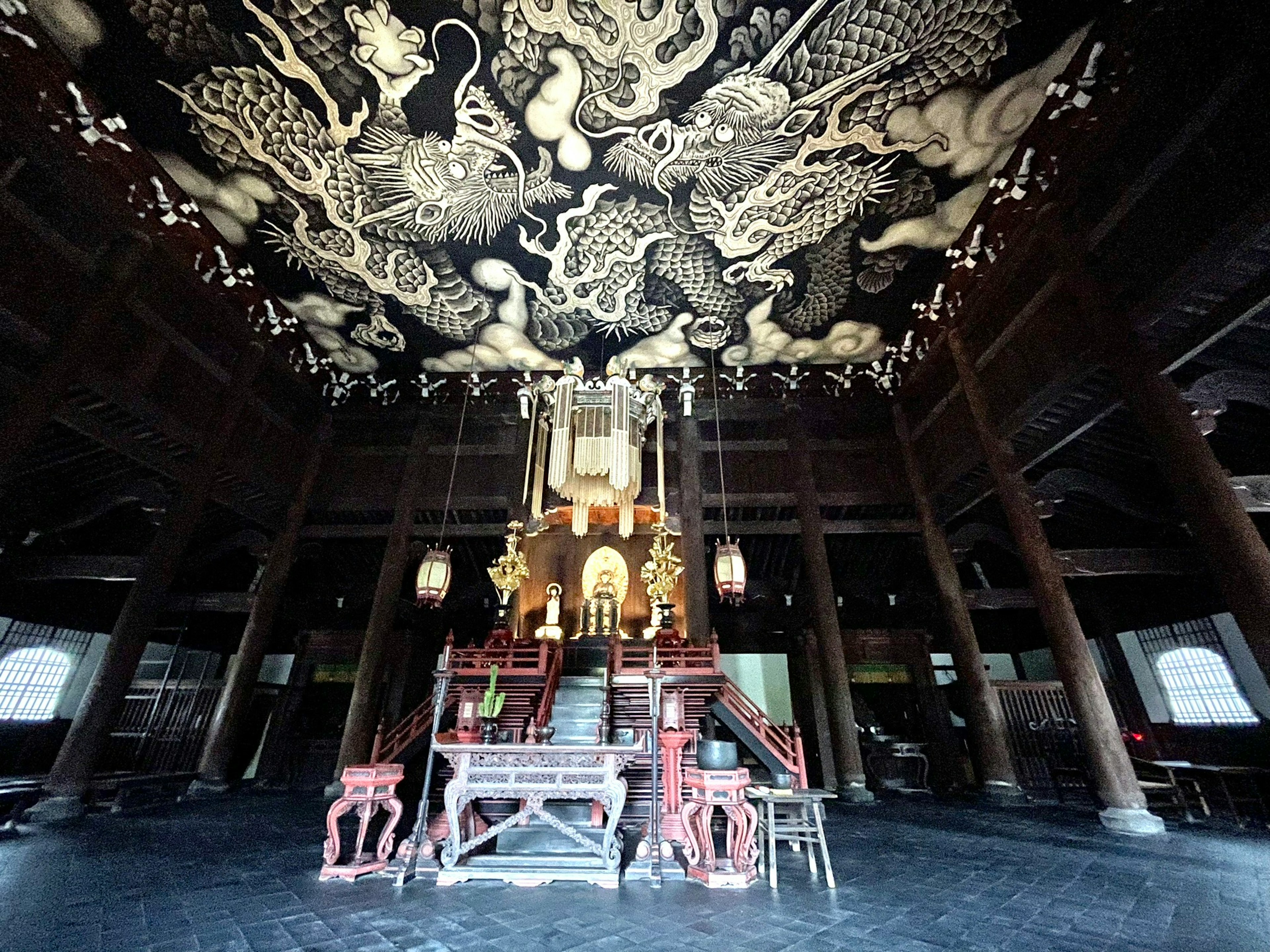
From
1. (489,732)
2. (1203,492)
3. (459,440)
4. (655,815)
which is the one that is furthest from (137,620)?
(1203,492)

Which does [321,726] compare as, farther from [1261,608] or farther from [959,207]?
[959,207]

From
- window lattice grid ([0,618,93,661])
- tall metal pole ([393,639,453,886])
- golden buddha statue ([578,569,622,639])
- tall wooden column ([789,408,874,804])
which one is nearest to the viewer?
tall metal pole ([393,639,453,886])

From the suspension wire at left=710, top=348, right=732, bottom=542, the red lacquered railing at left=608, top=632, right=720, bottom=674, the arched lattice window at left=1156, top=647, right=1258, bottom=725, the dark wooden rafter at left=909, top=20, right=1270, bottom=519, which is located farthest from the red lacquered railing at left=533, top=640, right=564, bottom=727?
the arched lattice window at left=1156, top=647, right=1258, bottom=725

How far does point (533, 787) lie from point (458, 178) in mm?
6583

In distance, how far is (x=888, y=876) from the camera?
3588 mm

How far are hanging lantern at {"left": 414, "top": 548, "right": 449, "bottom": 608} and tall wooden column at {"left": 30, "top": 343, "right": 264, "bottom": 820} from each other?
3.45m

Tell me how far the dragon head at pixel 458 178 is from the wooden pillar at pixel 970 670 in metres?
7.33

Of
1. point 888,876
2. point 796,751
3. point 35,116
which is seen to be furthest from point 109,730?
point 888,876

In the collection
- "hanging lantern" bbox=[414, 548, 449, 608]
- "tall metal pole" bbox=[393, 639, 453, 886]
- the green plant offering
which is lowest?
"tall metal pole" bbox=[393, 639, 453, 886]

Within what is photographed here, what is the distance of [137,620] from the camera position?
6496 millimetres

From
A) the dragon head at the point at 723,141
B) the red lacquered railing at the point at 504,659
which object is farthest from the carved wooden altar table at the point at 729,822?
the dragon head at the point at 723,141

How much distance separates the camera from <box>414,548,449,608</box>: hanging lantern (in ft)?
20.9

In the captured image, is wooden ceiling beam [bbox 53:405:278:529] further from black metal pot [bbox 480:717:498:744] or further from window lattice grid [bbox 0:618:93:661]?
black metal pot [bbox 480:717:498:744]

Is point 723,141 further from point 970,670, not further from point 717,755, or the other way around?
point 970,670
